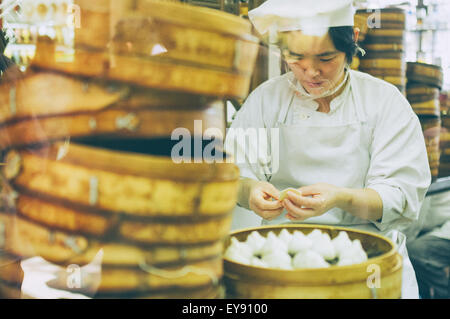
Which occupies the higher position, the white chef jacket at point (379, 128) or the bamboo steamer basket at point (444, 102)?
the bamboo steamer basket at point (444, 102)

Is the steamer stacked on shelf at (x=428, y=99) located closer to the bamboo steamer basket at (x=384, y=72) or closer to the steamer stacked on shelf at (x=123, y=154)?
the bamboo steamer basket at (x=384, y=72)

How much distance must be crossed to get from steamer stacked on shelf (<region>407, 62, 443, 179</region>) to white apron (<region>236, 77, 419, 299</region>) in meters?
0.42

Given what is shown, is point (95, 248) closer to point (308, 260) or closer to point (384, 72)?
point (308, 260)

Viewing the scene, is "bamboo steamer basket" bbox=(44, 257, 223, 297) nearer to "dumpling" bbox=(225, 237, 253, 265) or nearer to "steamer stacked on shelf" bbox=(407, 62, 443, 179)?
"dumpling" bbox=(225, 237, 253, 265)

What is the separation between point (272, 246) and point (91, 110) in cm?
46

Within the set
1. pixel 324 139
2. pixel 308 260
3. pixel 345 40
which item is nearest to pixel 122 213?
pixel 308 260

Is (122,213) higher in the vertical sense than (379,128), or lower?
lower

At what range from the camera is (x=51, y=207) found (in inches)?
23.8

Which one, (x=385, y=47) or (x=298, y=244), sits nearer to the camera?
(x=298, y=244)

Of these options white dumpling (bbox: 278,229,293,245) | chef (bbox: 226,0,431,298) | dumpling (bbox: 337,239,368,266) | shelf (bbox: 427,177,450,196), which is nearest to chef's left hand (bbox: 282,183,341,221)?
chef (bbox: 226,0,431,298)

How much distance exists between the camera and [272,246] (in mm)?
894

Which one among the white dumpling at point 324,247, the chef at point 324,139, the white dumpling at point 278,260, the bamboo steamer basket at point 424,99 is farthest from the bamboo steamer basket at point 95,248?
the bamboo steamer basket at point 424,99

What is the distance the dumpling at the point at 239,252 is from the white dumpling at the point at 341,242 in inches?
6.9

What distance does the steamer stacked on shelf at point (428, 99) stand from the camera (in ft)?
5.31
